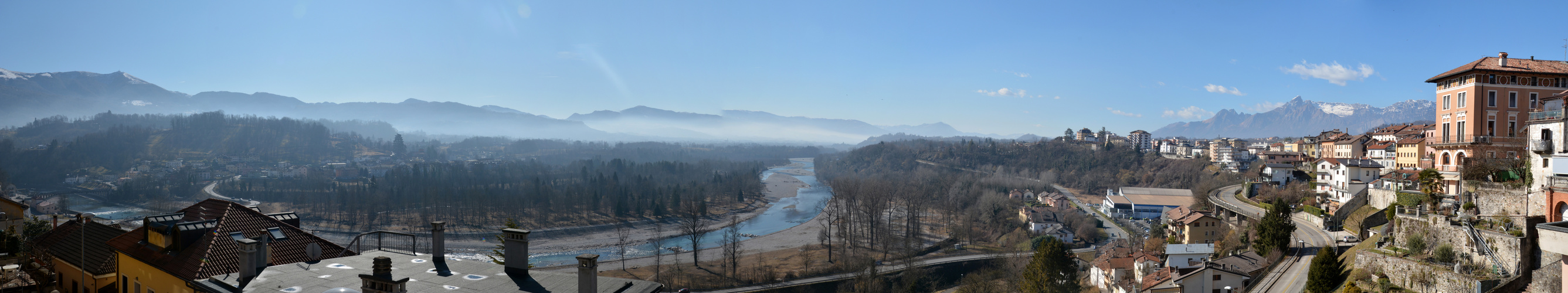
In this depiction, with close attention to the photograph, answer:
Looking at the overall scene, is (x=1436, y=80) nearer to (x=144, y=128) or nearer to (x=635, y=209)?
(x=635, y=209)

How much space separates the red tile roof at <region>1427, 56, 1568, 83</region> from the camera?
713 inches

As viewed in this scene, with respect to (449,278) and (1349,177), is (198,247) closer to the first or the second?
(449,278)

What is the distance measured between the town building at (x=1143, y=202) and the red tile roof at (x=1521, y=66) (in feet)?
89.0

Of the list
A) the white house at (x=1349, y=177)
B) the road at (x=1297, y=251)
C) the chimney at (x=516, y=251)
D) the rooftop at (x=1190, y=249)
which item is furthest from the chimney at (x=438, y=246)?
the white house at (x=1349, y=177)

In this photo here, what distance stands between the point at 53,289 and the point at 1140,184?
2801 inches

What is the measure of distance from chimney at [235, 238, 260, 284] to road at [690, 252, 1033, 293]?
2148cm

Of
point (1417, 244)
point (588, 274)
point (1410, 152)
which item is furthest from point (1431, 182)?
point (588, 274)

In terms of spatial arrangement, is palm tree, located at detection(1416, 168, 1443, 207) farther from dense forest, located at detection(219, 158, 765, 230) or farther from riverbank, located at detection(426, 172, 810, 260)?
dense forest, located at detection(219, 158, 765, 230)

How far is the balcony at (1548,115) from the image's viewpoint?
543 inches

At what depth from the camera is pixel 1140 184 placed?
213 feet

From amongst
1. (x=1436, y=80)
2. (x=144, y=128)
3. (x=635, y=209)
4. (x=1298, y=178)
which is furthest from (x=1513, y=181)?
(x=144, y=128)

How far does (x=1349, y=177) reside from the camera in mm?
27109

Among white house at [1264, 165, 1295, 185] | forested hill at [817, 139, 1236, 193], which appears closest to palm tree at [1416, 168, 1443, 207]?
white house at [1264, 165, 1295, 185]

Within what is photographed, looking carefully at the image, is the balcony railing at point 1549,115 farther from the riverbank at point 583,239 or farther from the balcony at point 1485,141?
the riverbank at point 583,239
